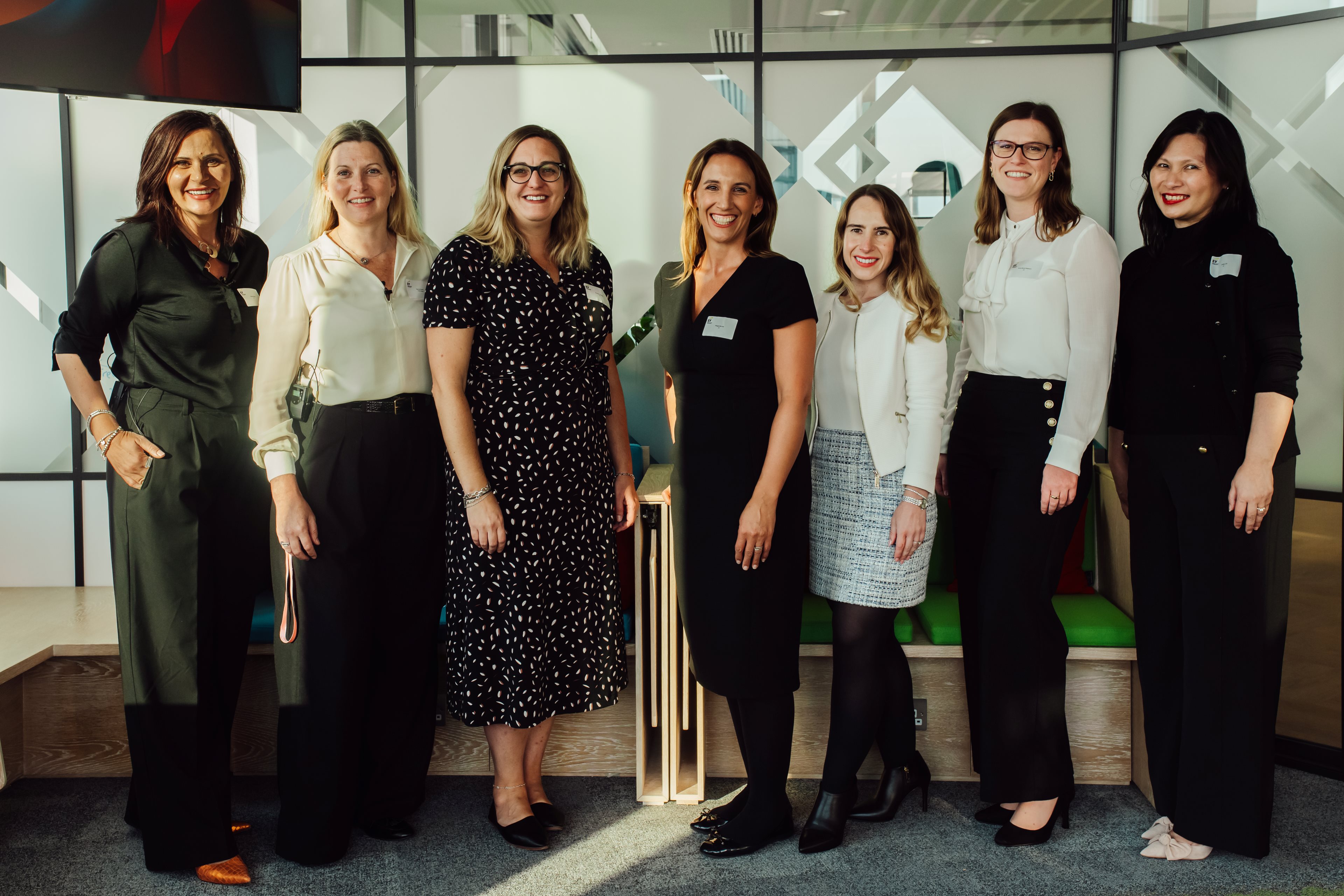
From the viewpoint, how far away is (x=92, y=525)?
355cm

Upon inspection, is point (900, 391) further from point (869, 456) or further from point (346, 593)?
point (346, 593)

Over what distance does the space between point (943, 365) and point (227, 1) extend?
8.85 feet

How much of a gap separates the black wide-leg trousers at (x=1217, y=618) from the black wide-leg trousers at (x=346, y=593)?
1.83 meters

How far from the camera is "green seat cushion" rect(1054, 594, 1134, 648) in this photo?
9.11 ft

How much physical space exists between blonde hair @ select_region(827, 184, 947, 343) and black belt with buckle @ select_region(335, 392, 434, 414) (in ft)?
3.52

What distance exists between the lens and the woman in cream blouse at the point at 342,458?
7.48ft

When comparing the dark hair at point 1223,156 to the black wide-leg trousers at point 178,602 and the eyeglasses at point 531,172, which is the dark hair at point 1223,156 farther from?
the black wide-leg trousers at point 178,602

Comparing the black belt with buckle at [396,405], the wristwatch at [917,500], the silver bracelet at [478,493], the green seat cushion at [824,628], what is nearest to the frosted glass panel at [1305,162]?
the green seat cushion at [824,628]

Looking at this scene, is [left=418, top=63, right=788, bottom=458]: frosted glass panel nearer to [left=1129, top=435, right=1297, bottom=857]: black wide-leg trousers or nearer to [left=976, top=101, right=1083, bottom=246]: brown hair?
[left=976, top=101, right=1083, bottom=246]: brown hair

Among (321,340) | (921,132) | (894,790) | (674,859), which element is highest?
(921,132)

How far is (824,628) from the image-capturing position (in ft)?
9.28

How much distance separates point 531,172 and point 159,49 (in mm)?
1775

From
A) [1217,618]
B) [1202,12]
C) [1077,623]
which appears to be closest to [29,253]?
[1077,623]

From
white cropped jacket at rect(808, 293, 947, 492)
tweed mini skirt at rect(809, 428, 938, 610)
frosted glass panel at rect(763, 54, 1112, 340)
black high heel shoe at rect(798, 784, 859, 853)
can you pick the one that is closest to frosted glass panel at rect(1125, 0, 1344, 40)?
frosted glass panel at rect(763, 54, 1112, 340)
